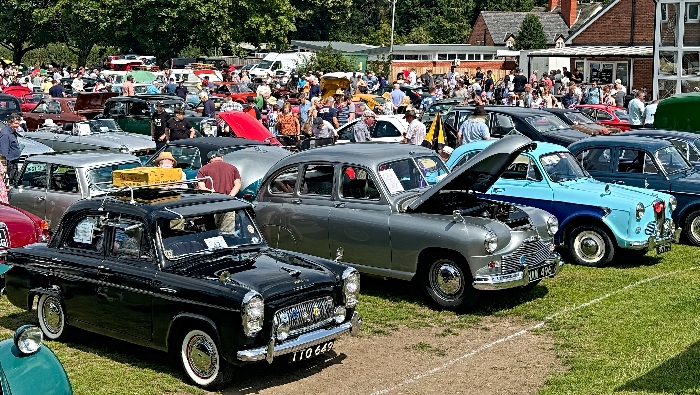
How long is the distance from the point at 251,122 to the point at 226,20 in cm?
4022

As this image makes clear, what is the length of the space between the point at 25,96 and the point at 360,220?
27.5 m

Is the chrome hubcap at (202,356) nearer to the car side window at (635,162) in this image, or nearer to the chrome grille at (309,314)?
the chrome grille at (309,314)

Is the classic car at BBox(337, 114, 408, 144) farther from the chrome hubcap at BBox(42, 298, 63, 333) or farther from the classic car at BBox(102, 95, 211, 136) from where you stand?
the chrome hubcap at BBox(42, 298, 63, 333)

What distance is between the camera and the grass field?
8633 mm

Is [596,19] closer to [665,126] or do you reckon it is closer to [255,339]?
[665,126]

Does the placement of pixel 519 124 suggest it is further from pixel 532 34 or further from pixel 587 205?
pixel 532 34

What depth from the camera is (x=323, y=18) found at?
262ft

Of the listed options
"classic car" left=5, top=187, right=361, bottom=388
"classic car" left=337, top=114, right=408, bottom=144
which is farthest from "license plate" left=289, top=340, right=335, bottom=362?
"classic car" left=337, top=114, right=408, bottom=144

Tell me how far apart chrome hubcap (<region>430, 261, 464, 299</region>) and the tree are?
5279 centimetres

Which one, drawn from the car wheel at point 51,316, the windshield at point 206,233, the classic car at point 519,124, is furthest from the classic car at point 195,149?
the windshield at point 206,233

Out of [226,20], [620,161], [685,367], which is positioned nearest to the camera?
[685,367]

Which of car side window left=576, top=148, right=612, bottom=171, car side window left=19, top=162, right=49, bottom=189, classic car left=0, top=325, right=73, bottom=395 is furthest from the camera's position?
car side window left=576, top=148, right=612, bottom=171

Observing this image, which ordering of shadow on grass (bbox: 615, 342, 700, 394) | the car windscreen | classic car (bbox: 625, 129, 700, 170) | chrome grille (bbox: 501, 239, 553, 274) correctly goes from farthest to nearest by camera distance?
the car windscreen, classic car (bbox: 625, 129, 700, 170), chrome grille (bbox: 501, 239, 553, 274), shadow on grass (bbox: 615, 342, 700, 394)

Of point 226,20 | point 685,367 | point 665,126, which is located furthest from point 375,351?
point 226,20
